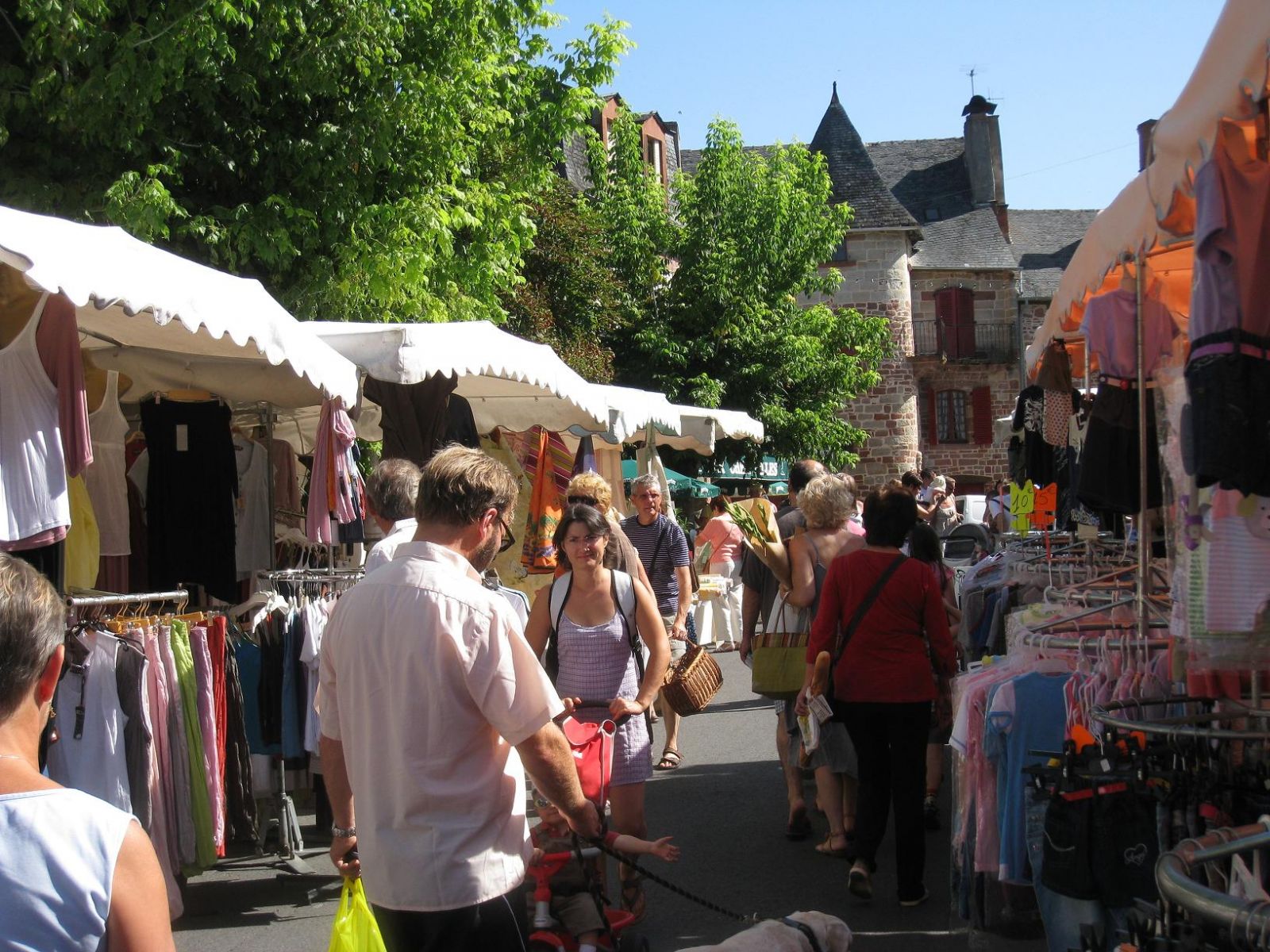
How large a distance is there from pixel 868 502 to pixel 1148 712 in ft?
7.29

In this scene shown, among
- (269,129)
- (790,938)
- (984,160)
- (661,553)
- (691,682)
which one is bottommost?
(790,938)

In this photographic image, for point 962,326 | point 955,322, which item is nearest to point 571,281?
point 955,322

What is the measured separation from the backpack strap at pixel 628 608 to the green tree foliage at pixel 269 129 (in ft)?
21.6

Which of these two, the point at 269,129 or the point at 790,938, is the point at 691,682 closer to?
the point at 790,938

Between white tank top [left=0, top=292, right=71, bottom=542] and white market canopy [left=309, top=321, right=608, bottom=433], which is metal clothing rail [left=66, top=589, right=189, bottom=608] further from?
white market canopy [left=309, top=321, right=608, bottom=433]

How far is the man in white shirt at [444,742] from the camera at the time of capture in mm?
3176

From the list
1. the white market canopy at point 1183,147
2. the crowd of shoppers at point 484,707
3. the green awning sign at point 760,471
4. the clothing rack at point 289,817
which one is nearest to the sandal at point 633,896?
the crowd of shoppers at point 484,707

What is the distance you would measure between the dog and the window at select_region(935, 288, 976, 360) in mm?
41831

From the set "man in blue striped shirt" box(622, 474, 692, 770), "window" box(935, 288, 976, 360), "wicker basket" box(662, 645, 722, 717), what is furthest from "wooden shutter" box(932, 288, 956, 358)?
"wicker basket" box(662, 645, 722, 717)

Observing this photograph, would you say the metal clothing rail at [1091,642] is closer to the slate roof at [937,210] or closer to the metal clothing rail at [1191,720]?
the metal clothing rail at [1191,720]

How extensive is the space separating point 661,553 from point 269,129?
19.4 feet

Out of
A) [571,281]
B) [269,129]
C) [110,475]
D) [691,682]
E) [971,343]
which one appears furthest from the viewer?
[971,343]

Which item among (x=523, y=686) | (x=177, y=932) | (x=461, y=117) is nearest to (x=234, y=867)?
(x=177, y=932)

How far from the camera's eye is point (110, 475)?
7.03 metres
